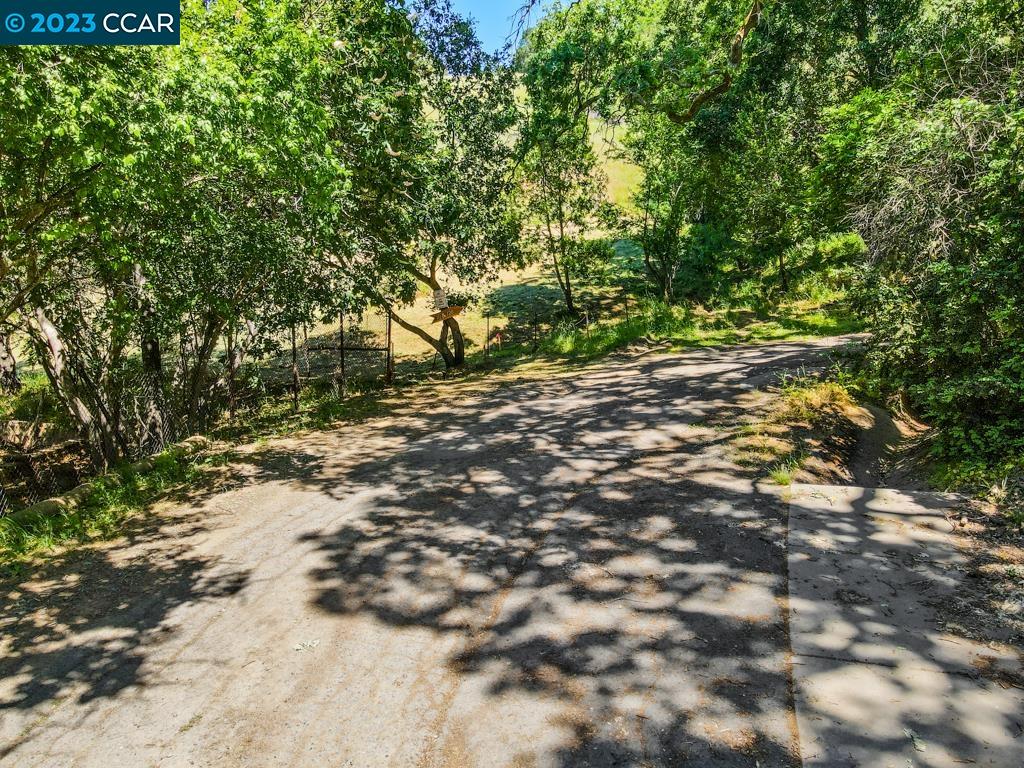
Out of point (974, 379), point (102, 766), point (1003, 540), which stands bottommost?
point (102, 766)

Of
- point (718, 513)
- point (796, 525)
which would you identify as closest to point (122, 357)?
point (718, 513)

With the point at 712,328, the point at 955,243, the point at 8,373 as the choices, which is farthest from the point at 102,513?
the point at 712,328

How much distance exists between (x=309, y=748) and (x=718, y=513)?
140 inches

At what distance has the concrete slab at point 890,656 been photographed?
2.71 metres

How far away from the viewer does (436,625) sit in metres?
4.12

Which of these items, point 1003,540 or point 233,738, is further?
point 1003,540

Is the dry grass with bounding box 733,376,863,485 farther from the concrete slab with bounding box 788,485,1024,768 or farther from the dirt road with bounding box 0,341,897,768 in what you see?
the concrete slab with bounding box 788,485,1024,768

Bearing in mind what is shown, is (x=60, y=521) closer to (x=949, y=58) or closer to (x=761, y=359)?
(x=761, y=359)

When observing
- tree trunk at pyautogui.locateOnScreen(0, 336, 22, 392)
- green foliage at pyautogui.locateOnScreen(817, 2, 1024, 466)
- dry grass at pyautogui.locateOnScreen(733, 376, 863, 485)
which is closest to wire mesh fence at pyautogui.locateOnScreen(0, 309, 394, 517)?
tree trunk at pyautogui.locateOnScreen(0, 336, 22, 392)

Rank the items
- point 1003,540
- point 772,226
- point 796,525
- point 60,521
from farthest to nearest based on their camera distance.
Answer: point 772,226
point 60,521
point 796,525
point 1003,540

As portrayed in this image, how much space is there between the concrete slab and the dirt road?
167mm

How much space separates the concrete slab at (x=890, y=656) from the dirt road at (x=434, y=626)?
17 cm

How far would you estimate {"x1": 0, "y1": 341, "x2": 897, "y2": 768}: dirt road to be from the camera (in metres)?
3.14

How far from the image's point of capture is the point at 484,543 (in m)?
5.18
